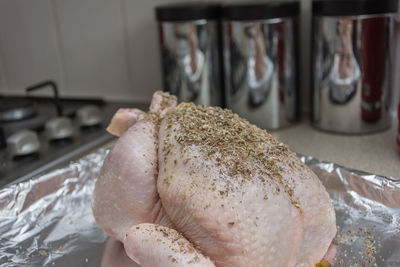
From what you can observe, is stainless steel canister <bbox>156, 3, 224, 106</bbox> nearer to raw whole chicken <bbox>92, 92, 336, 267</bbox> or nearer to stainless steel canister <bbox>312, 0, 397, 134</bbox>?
stainless steel canister <bbox>312, 0, 397, 134</bbox>

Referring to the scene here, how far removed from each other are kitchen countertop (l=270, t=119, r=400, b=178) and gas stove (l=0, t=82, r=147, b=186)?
0.59 m

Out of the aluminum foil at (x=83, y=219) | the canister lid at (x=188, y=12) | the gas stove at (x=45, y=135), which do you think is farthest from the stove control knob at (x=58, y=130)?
the canister lid at (x=188, y=12)

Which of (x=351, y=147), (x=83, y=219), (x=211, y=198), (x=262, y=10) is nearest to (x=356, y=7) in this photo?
(x=262, y=10)

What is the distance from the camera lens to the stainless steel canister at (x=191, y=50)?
52.2 inches

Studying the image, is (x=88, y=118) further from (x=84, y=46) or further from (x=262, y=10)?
(x=262, y=10)

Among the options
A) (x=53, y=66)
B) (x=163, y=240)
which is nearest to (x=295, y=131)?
(x=163, y=240)

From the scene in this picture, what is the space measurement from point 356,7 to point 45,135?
1026 mm

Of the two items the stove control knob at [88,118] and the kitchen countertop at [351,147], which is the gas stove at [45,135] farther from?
the kitchen countertop at [351,147]

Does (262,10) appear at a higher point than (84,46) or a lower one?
higher

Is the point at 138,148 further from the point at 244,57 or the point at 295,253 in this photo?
the point at 244,57

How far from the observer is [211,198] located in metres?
0.62

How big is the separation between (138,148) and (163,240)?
0.19 meters

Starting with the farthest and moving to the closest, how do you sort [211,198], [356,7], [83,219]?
[356,7] → [83,219] → [211,198]

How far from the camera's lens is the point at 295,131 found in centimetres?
132
